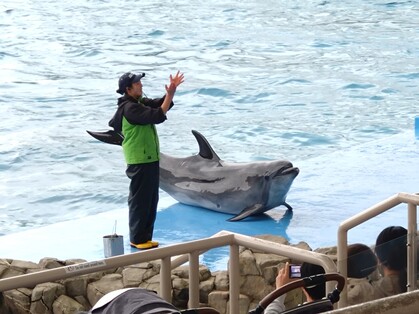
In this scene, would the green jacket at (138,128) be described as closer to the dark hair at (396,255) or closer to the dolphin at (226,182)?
the dolphin at (226,182)

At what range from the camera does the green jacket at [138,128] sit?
25.5ft

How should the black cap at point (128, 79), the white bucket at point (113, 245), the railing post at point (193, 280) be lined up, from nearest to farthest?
the railing post at point (193, 280) → the black cap at point (128, 79) → the white bucket at point (113, 245)

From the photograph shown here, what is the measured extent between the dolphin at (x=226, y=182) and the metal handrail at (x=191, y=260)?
5182 millimetres

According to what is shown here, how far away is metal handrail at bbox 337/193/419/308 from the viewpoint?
428 cm

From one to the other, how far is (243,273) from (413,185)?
5.26m

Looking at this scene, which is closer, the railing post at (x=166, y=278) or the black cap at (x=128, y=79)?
the railing post at (x=166, y=278)

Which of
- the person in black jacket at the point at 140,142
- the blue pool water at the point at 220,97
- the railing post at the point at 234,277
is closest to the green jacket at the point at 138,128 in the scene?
the person in black jacket at the point at 140,142

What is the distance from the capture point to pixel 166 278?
3.79m

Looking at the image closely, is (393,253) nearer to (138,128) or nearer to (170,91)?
(170,91)

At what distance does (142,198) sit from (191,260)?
4.22m

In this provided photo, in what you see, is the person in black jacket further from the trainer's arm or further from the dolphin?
the dolphin

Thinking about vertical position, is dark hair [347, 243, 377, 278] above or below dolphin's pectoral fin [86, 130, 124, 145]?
above

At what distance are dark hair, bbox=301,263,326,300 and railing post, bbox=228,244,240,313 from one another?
25cm

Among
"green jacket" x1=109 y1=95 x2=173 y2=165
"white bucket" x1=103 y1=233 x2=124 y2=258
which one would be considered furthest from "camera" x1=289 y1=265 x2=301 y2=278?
"white bucket" x1=103 y1=233 x2=124 y2=258
